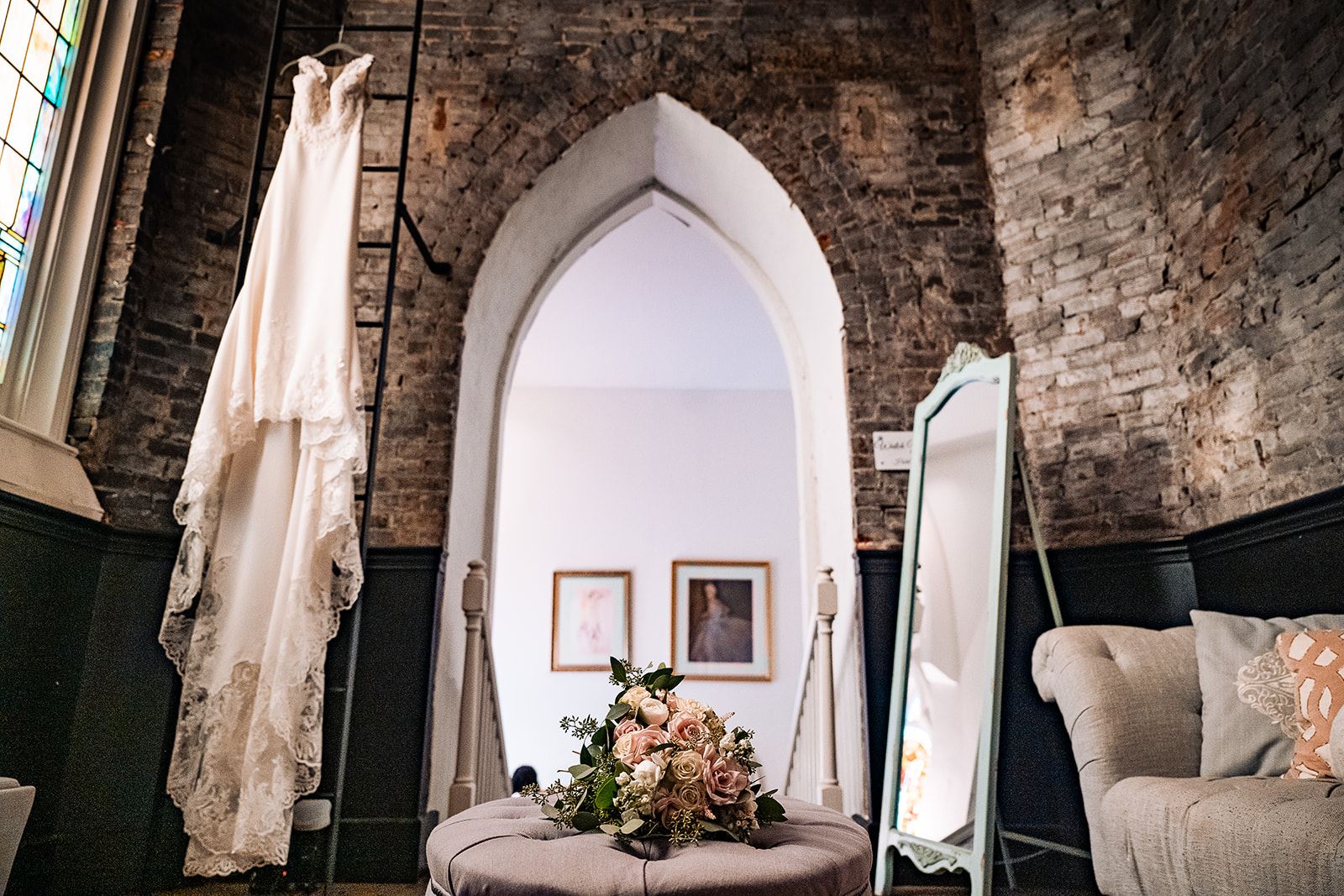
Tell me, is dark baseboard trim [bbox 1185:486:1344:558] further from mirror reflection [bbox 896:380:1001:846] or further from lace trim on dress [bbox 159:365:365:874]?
lace trim on dress [bbox 159:365:365:874]

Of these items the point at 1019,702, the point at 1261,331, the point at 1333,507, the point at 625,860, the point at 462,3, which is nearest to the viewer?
the point at 625,860

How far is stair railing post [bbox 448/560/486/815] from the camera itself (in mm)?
3445

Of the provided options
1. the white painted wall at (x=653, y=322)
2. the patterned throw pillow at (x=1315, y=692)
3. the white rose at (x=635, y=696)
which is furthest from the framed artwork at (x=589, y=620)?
the white rose at (x=635, y=696)

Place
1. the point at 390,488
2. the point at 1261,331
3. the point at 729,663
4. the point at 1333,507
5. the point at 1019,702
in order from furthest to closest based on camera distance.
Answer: the point at 729,663
the point at 390,488
the point at 1019,702
the point at 1261,331
the point at 1333,507

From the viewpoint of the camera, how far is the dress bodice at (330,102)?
319 centimetres

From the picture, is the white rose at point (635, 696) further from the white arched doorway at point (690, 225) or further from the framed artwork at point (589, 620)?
the framed artwork at point (589, 620)

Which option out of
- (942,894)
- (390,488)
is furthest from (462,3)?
(942,894)

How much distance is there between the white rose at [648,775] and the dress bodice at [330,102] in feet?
8.31

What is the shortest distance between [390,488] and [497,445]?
2.96ft

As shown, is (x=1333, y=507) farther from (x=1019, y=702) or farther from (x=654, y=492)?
(x=654, y=492)

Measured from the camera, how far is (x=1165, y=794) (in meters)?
2.41

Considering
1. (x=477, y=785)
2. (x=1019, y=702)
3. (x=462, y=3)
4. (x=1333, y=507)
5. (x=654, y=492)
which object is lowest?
(x=477, y=785)

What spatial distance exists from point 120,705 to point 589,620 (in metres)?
5.19

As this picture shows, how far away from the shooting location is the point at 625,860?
59.9 inches
